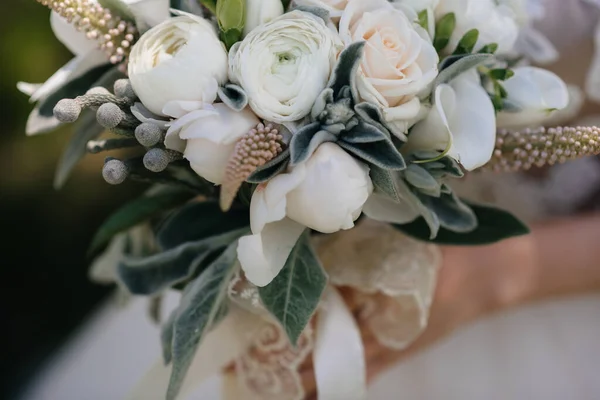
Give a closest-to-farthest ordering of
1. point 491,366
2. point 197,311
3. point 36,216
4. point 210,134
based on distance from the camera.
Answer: point 210,134 → point 197,311 → point 491,366 → point 36,216

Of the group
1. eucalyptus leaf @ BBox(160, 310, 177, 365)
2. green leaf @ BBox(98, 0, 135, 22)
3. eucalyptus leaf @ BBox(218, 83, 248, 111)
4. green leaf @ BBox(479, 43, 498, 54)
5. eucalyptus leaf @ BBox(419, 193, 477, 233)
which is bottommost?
eucalyptus leaf @ BBox(160, 310, 177, 365)

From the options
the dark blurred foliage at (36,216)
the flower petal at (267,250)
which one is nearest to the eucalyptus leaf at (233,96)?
the flower petal at (267,250)

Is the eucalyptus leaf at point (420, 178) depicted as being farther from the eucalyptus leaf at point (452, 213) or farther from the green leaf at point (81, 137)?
the green leaf at point (81, 137)

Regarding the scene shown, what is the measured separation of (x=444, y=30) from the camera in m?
0.51

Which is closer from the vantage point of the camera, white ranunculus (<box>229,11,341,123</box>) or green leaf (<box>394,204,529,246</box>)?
white ranunculus (<box>229,11,341,123</box>)

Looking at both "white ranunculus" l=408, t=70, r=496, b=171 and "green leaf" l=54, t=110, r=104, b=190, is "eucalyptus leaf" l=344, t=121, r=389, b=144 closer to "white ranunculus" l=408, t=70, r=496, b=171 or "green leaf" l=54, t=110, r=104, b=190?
"white ranunculus" l=408, t=70, r=496, b=171

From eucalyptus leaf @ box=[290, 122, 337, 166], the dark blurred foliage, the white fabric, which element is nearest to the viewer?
eucalyptus leaf @ box=[290, 122, 337, 166]

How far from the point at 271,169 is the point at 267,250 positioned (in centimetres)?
7

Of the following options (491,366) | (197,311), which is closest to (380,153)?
(197,311)

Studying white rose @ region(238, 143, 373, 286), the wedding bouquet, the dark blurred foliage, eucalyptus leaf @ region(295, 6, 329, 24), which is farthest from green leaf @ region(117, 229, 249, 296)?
the dark blurred foliage

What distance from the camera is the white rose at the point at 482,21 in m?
0.51

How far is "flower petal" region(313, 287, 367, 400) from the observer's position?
1.88 ft

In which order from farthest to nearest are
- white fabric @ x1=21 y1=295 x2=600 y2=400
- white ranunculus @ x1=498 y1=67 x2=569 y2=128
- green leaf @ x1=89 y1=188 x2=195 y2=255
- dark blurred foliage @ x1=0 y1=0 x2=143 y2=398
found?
1. dark blurred foliage @ x1=0 y1=0 x2=143 y2=398
2. white fabric @ x1=21 y1=295 x2=600 y2=400
3. green leaf @ x1=89 y1=188 x2=195 y2=255
4. white ranunculus @ x1=498 y1=67 x2=569 y2=128

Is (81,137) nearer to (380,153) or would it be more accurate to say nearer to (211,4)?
(211,4)
